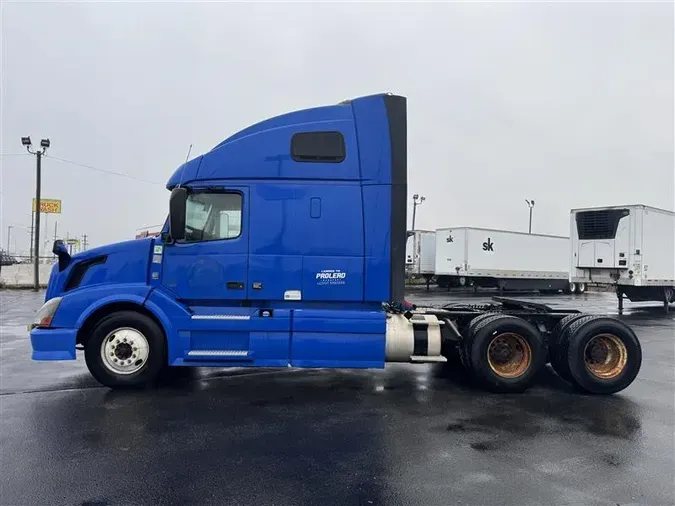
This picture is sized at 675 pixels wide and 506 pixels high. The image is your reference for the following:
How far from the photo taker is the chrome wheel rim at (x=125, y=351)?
6320 millimetres

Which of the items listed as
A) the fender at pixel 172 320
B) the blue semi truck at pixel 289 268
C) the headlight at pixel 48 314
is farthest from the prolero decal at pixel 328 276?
the headlight at pixel 48 314

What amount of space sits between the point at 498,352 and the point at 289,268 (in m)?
3.09

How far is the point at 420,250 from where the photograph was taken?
3062 centimetres

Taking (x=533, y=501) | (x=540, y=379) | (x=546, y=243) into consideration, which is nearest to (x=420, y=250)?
A: (x=546, y=243)

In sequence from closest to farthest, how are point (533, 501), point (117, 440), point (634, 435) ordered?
point (533, 501), point (117, 440), point (634, 435)

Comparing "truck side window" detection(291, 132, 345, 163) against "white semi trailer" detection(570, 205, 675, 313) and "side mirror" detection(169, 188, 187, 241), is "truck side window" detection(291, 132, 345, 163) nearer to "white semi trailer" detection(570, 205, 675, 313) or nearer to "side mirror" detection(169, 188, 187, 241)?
"side mirror" detection(169, 188, 187, 241)

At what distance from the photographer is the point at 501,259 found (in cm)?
2766

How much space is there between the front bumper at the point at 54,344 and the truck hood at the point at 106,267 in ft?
1.96

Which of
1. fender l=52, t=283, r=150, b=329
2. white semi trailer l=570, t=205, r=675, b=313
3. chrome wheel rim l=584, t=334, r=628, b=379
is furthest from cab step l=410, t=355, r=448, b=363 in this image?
white semi trailer l=570, t=205, r=675, b=313

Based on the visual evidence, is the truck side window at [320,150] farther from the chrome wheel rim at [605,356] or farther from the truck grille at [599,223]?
the truck grille at [599,223]

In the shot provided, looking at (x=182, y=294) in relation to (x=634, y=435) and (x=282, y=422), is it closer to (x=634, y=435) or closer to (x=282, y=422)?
(x=282, y=422)

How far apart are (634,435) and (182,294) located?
5.46 m

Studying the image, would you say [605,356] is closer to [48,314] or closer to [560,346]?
[560,346]

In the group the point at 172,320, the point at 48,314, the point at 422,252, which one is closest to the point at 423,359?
the point at 172,320
